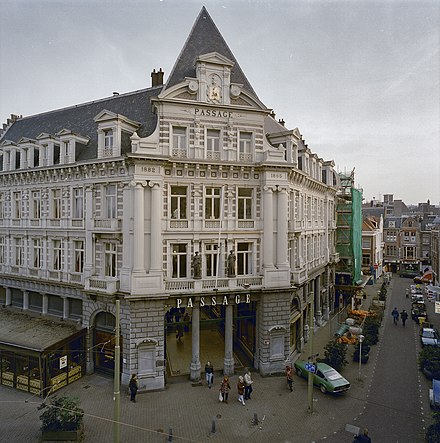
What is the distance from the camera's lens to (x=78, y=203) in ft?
82.6

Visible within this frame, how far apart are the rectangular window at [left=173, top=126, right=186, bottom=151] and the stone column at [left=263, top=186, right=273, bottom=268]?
257 inches

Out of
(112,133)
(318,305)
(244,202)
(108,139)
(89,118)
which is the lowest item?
(318,305)

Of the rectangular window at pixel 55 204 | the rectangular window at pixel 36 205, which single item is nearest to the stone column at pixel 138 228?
the rectangular window at pixel 55 204

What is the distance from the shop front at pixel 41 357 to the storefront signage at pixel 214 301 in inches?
300

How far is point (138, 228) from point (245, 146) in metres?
9.60

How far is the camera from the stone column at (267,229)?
2394 centimetres

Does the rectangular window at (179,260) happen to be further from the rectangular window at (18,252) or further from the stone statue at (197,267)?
the rectangular window at (18,252)

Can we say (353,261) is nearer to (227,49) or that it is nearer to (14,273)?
(227,49)

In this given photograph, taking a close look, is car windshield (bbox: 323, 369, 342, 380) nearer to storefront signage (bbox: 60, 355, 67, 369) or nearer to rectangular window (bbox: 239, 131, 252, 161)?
rectangular window (bbox: 239, 131, 252, 161)

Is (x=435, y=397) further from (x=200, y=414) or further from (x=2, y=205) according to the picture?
(x=2, y=205)

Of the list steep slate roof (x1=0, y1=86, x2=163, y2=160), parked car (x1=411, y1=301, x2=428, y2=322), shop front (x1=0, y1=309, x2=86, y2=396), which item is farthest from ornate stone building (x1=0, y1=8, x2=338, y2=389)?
parked car (x1=411, y1=301, x2=428, y2=322)

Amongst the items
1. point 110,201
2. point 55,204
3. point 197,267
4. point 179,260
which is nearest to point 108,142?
point 110,201

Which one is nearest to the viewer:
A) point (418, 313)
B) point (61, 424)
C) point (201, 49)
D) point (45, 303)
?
point (61, 424)

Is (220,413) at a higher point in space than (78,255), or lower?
lower
